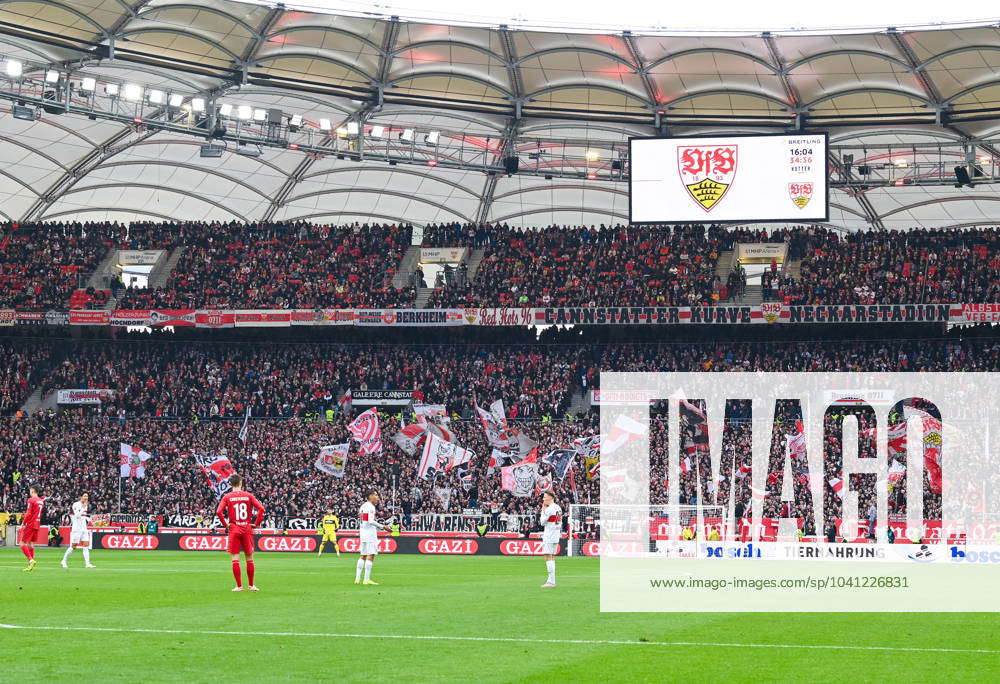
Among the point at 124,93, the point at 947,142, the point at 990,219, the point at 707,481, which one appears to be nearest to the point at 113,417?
the point at 124,93

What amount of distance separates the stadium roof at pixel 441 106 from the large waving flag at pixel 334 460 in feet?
40.3

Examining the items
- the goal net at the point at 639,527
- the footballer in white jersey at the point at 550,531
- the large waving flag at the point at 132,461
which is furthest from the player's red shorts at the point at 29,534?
the large waving flag at the point at 132,461

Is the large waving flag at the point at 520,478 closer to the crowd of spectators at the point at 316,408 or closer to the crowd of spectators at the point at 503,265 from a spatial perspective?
the crowd of spectators at the point at 316,408

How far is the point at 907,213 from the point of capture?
59031mm

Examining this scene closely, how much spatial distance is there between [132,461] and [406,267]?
1774 cm

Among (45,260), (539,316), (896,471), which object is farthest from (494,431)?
(45,260)

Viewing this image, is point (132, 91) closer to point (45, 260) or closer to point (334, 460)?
point (334, 460)

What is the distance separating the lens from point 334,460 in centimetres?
4938

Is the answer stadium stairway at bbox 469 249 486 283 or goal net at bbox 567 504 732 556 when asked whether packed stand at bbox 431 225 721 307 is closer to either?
stadium stairway at bbox 469 249 486 283

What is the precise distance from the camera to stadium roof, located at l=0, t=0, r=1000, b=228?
44.4m

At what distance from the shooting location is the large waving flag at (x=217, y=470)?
48.7m

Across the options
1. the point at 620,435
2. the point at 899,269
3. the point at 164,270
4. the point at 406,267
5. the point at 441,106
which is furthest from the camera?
the point at 406,267

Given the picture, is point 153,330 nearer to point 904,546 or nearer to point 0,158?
point 0,158

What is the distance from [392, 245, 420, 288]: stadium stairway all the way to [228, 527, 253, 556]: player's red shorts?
39.0 m
